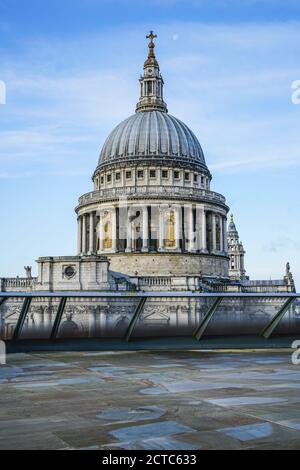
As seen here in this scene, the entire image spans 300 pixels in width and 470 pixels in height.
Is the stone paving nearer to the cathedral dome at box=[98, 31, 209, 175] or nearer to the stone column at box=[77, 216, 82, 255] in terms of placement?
the cathedral dome at box=[98, 31, 209, 175]

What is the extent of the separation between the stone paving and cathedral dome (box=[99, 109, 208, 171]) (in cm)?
7702

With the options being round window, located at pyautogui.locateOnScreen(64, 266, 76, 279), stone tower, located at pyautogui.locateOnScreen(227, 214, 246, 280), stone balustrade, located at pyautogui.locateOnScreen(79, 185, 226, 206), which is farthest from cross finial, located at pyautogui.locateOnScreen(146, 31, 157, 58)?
stone tower, located at pyautogui.locateOnScreen(227, 214, 246, 280)

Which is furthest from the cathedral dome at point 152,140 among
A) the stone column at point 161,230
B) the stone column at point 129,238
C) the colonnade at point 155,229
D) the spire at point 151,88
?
the stone column at point 129,238

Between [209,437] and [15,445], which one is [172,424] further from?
[15,445]

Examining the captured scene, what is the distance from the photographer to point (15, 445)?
627 centimetres

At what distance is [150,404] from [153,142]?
84.2 meters

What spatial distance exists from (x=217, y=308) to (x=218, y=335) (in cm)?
103

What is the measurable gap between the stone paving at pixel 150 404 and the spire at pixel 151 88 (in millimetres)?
89168

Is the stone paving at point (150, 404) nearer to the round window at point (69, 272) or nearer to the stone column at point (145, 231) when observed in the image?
the round window at point (69, 272)

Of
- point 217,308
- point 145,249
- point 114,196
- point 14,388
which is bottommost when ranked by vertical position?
point 14,388

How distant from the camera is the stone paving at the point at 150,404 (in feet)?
21.3

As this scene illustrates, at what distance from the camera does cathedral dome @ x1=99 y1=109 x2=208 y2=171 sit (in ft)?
297
